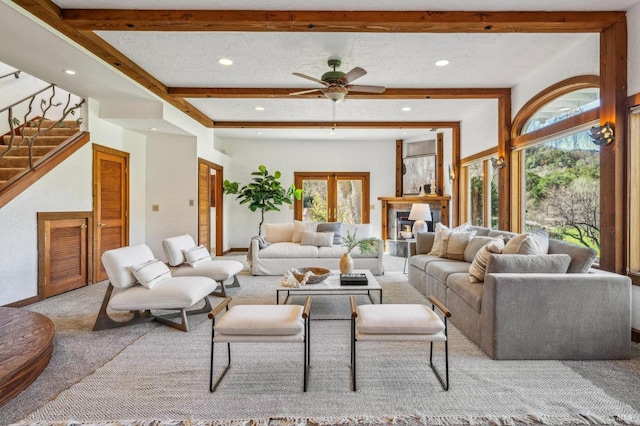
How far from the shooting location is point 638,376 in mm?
2232

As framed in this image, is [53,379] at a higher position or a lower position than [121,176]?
lower

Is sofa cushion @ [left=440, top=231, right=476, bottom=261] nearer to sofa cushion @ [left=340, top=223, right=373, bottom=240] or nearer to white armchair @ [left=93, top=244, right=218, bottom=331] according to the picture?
sofa cushion @ [left=340, top=223, right=373, bottom=240]

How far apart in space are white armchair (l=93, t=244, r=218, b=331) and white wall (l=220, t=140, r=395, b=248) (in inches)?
199

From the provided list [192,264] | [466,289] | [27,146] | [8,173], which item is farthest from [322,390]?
[27,146]

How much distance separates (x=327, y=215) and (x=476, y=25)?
6032 millimetres

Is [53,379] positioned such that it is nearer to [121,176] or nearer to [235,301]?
[235,301]

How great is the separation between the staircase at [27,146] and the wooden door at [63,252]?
87cm

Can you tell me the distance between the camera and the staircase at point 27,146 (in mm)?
4391

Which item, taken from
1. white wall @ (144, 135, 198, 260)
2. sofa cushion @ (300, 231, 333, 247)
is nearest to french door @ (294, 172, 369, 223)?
sofa cushion @ (300, 231, 333, 247)

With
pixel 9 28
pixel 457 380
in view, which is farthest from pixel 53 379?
pixel 9 28

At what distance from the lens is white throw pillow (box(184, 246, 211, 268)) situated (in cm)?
399

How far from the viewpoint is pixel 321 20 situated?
→ 2.88m

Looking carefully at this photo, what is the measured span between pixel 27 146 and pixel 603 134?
7430 millimetres

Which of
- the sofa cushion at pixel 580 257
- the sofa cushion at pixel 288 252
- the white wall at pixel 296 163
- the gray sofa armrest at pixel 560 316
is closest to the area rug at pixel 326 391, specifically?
the gray sofa armrest at pixel 560 316
